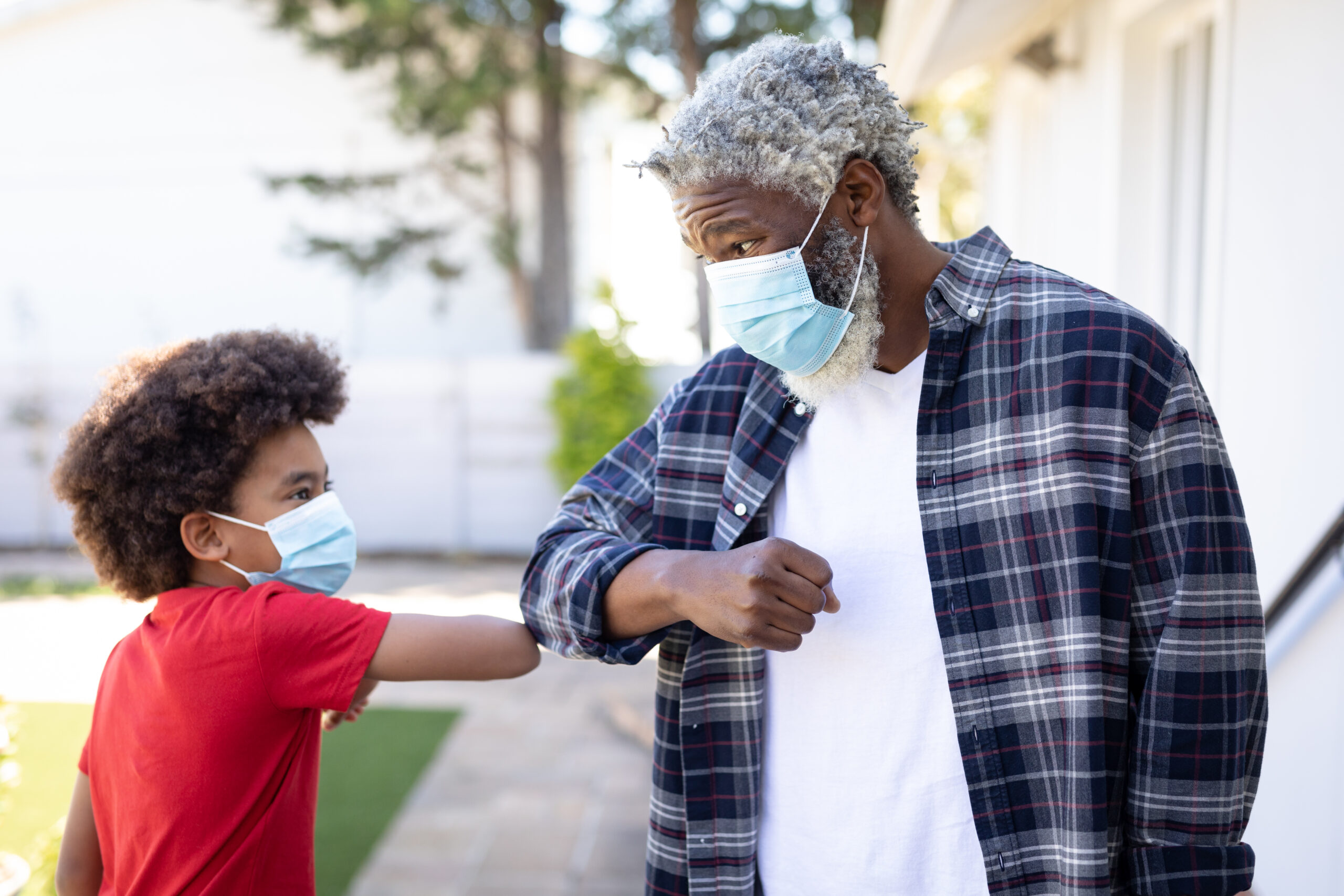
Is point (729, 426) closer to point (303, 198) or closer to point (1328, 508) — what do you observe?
point (1328, 508)

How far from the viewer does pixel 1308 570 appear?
2117 millimetres

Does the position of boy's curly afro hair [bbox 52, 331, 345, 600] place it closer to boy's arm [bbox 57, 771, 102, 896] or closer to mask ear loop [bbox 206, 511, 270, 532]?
mask ear loop [bbox 206, 511, 270, 532]

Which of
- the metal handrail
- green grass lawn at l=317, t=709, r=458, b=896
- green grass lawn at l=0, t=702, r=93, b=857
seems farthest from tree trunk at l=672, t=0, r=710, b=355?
the metal handrail

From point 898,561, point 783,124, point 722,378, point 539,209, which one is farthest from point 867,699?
point 539,209

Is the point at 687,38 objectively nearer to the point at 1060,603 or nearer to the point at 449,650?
the point at 449,650

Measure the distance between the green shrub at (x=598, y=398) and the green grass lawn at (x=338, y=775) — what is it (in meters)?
4.15

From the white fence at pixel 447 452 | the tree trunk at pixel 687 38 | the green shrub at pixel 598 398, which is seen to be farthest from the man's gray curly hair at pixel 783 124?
the tree trunk at pixel 687 38

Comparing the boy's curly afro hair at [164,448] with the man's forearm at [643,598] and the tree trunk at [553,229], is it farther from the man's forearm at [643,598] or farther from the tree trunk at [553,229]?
the tree trunk at [553,229]

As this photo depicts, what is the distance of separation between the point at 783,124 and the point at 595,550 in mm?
673

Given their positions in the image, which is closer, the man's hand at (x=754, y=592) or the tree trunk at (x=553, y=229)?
the man's hand at (x=754, y=592)

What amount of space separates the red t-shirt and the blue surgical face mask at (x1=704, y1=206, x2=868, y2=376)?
712 mm

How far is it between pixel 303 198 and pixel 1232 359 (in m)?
11.8

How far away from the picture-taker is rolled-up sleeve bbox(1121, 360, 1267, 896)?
4.09ft

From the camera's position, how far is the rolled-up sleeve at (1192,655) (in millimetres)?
1246
